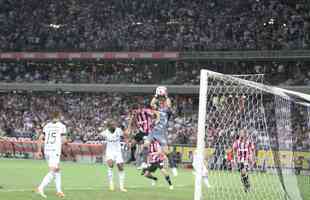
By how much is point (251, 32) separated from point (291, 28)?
2.72m

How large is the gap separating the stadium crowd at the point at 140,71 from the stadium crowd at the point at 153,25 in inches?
47.7

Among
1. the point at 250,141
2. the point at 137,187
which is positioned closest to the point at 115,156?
the point at 137,187

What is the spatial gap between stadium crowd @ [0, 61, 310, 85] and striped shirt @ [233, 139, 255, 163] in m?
22.2

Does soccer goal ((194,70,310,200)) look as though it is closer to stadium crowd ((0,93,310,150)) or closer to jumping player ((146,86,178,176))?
jumping player ((146,86,178,176))

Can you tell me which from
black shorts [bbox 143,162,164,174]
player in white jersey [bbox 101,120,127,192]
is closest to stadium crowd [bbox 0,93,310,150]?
black shorts [bbox 143,162,164,174]

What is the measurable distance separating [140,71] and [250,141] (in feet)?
93.0

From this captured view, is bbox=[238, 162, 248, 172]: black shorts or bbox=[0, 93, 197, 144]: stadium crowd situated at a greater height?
bbox=[0, 93, 197, 144]: stadium crowd

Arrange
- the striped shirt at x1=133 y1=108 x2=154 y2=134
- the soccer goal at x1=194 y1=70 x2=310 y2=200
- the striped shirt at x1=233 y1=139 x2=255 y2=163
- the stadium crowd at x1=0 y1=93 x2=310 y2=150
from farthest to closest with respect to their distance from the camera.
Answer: the stadium crowd at x1=0 y1=93 x2=310 y2=150, the striped shirt at x1=133 y1=108 x2=154 y2=134, the striped shirt at x1=233 y1=139 x2=255 y2=163, the soccer goal at x1=194 y1=70 x2=310 y2=200

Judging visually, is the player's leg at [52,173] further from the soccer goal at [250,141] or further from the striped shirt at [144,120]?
the striped shirt at [144,120]

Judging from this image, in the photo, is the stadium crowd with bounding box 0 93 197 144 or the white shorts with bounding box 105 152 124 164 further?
the stadium crowd with bounding box 0 93 197 144

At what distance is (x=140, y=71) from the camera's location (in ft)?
163

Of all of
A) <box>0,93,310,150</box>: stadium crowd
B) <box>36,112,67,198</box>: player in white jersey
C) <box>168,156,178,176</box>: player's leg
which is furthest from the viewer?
<box>0,93,310,150</box>: stadium crowd

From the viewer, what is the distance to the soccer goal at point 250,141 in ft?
43.7

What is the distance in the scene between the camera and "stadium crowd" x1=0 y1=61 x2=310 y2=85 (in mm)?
44250
